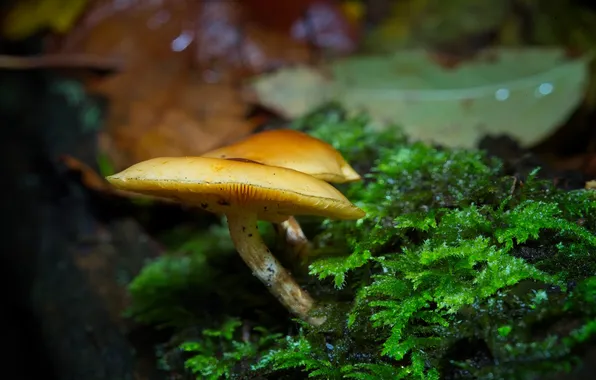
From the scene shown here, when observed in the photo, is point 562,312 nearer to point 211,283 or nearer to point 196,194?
point 196,194

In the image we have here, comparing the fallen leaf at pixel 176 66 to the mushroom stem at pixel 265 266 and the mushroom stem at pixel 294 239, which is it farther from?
the mushroom stem at pixel 265 266

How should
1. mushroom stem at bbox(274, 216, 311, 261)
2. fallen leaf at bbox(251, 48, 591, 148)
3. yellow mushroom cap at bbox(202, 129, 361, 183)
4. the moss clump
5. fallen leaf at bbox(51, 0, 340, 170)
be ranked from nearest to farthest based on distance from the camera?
1. the moss clump
2. yellow mushroom cap at bbox(202, 129, 361, 183)
3. mushroom stem at bbox(274, 216, 311, 261)
4. fallen leaf at bbox(251, 48, 591, 148)
5. fallen leaf at bbox(51, 0, 340, 170)

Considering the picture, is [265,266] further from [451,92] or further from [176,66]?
[176,66]

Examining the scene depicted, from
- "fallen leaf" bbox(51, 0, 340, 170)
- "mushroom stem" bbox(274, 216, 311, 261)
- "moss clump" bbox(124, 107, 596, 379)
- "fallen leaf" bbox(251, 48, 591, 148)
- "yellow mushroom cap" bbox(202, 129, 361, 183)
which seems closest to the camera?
"moss clump" bbox(124, 107, 596, 379)

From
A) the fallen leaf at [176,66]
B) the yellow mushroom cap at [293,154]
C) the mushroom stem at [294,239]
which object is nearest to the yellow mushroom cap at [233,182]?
the yellow mushroom cap at [293,154]

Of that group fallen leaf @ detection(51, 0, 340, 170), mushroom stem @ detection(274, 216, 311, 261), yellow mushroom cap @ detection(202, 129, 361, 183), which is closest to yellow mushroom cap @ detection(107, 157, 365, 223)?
yellow mushroom cap @ detection(202, 129, 361, 183)

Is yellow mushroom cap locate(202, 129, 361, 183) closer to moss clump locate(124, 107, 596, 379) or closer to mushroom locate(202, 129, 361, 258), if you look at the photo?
mushroom locate(202, 129, 361, 258)

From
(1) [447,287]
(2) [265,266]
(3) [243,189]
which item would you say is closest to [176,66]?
(2) [265,266]

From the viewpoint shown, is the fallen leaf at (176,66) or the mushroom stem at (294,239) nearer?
the mushroom stem at (294,239)
